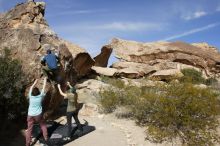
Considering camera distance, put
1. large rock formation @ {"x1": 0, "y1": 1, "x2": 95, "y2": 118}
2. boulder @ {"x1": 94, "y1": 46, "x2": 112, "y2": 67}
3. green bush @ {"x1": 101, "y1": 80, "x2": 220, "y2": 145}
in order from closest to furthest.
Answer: green bush @ {"x1": 101, "y1": 80, "x2": 220, "y2": 145}, large rock formation @ {"x1": 0, "y1": 1, "x2": 95, "y2": 118}, boulder @ {"x1": 94, "y1": 46, "x2": 112, "y2": 67}

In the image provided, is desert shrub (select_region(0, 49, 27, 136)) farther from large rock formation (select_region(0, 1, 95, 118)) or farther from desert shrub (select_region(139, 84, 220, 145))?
desert shrub (select_region(139, 84, 220, 145))

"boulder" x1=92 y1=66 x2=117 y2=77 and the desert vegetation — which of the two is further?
"boulder" x1=92 y1=66 x2=117 y2=77

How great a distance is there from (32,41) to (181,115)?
20.9 ft

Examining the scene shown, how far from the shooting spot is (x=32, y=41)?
14227 mm

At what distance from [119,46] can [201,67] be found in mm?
10098

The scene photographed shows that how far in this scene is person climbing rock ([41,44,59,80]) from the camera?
12734 mm

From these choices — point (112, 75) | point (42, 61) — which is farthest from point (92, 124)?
point (112, 75)

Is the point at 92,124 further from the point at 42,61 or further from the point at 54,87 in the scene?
the point at 42,61

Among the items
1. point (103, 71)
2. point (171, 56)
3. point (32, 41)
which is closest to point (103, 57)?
point (103, 71)

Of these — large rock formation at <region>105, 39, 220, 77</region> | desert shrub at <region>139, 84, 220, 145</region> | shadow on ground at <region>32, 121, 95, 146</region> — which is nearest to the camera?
shadow on ground at <region>32, 121, 95, 146</region>

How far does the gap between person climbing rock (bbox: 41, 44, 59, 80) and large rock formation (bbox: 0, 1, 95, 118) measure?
399mm

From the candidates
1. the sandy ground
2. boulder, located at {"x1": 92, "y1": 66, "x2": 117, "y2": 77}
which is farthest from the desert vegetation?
boulder, located at {"x1": 92, "y1": 66, "x2": 117, "y2": 77}

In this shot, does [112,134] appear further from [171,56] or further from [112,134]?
[171,56]

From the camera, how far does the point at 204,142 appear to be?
12391 mm
